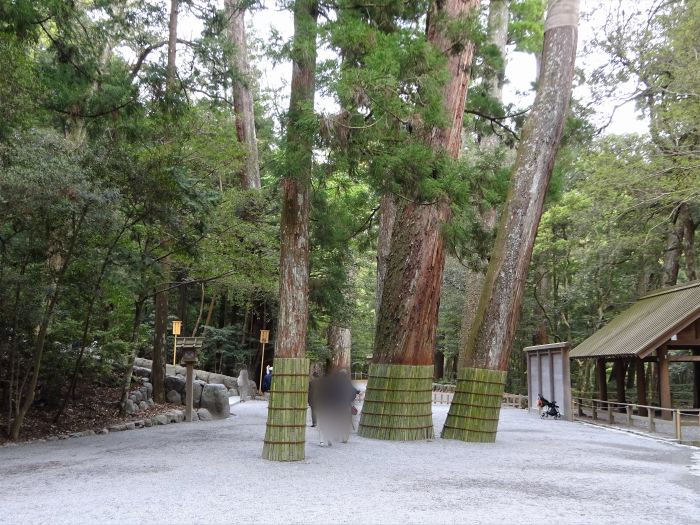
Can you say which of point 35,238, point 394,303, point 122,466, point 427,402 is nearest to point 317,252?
point 394,303

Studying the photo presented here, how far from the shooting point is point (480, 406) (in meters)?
10.5

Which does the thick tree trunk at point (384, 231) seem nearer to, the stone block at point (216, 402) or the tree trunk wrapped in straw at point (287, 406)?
the stone block at point (216, 402)

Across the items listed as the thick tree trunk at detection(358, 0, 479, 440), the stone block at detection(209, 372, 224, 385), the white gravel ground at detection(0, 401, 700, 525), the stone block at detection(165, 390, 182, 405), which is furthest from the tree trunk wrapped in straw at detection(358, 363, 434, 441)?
the stone block at detection(209, 372, 224, 385)

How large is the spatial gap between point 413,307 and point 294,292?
328 cm

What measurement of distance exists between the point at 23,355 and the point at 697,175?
1460 cm

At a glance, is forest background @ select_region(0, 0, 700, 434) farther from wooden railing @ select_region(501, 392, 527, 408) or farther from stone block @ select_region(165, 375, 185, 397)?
wooden railing @ select_region(501, 392, 527, 408)

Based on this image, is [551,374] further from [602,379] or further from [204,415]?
[204,415]

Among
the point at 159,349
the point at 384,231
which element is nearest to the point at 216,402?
the point at 159,349

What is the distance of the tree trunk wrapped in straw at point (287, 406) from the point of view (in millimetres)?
7797

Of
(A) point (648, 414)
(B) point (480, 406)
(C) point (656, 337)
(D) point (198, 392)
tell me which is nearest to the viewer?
(B) point (480, 406)

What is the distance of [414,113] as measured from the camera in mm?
7977

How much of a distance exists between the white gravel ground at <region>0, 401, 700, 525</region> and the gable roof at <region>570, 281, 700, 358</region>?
4.21 m

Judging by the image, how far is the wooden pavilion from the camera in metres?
14.3

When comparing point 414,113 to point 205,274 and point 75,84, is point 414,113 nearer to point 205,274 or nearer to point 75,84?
point 75,84
